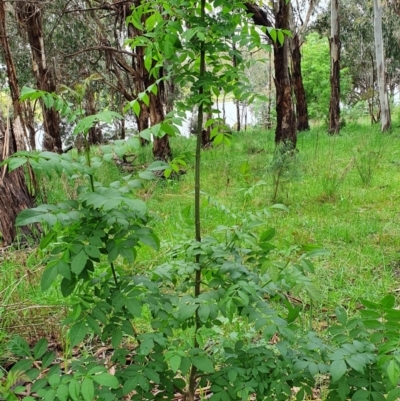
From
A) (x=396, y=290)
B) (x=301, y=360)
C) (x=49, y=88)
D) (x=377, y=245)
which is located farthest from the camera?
(x=49, y=88)

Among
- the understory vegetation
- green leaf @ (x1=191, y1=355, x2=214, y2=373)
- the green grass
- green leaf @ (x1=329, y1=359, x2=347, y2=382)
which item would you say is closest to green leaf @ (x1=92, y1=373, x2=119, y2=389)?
the understory vegetation

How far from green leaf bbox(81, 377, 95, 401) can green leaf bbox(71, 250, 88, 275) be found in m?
0.27

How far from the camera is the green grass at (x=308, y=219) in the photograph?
220 cm

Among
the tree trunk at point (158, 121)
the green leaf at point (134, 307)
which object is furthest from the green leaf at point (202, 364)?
the tree trunk at point (158, 121)

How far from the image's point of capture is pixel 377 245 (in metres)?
3.30

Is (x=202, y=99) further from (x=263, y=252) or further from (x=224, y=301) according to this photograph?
(x=224, y=301)

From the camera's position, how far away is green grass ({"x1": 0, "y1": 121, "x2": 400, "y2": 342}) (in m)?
2.20

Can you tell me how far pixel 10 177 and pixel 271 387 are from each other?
316 centimetres

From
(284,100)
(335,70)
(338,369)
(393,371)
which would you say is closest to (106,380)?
(338,369)

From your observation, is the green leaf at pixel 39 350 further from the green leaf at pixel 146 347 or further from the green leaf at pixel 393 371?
the green leaf at pixel 393 371

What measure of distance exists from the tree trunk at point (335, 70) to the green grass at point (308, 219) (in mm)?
4291

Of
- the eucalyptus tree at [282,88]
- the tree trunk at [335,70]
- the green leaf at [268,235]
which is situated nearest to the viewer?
the green leaf at [268,235]

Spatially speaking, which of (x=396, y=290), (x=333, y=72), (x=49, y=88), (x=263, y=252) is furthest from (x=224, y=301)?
(x=333, y=72)

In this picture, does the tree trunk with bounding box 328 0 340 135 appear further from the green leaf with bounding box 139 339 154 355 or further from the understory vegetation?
the green leaf with bounding box 139 339 154 355
